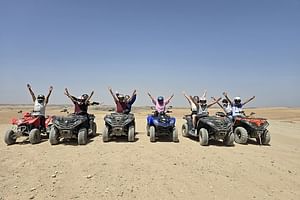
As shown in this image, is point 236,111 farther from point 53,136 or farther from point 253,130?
point 53,136

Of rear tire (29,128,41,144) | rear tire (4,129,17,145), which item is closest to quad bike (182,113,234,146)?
rear tire (29,128,41,144)

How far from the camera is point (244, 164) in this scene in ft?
22.2

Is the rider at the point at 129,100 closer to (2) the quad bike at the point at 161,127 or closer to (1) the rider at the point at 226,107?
(2) the quad bike at the point at 161,127

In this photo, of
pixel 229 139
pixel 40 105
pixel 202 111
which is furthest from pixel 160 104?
pixel 40 105

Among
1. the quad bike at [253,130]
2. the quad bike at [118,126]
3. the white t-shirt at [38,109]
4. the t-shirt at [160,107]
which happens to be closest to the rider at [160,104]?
the t-shirt at [160,107]

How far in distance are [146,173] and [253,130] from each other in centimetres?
627

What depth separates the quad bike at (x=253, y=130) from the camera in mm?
10172

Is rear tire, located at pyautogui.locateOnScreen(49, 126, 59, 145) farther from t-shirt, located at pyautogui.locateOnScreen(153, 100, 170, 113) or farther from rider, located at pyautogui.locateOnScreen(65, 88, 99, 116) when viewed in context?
t-shirt, located at pyautogui.locateOnScreen(153, 100, 170, 113)

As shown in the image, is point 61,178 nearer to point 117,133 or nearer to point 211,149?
point 117,133

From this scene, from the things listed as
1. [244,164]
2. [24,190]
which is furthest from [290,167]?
[24,190]

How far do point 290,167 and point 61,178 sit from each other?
5803 mm

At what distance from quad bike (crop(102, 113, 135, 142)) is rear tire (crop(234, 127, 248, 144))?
4.46 meters

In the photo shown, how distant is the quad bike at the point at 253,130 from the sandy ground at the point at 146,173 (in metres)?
1.55

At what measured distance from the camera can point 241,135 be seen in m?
10.4
